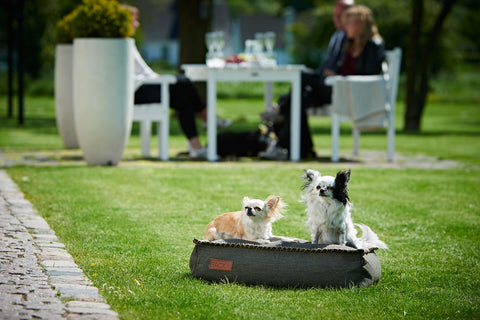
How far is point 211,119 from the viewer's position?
8.59 m

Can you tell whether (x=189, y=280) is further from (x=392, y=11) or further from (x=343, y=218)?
(x=392, y=11)

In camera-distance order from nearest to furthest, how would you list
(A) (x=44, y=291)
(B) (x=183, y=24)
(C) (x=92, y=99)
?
(A) (x=44, y=291), (C) (x=92, y=99), (B) (x=183, y=24)

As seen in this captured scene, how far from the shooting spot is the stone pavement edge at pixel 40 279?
305 cm

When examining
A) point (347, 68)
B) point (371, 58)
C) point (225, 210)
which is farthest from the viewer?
point (347, 68)

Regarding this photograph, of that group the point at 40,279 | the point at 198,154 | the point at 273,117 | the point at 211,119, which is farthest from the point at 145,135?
the point at 40,279

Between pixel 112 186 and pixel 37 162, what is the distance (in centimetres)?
197

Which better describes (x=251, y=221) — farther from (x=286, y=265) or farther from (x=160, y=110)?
(x=160, y=110)

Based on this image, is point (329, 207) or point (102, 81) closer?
point (329, 207)

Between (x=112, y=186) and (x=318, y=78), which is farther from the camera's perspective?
(x=318, y=78)

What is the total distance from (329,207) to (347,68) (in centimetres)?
559

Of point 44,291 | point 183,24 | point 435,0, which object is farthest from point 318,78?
point 435,0

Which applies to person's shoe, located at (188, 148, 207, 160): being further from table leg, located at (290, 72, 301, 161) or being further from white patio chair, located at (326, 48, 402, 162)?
white patio chair, located at (326, 48, 402, 162)

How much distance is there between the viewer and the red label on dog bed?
3721 millimetres

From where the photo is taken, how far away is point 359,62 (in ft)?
29.7
